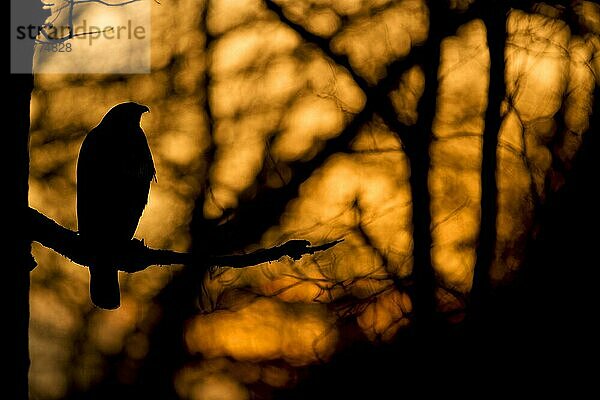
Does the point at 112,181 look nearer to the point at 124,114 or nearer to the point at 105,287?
the point at 124,114

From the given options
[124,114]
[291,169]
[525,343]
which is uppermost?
[124,114]

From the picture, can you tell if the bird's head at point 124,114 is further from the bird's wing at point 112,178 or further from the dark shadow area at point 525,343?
the dark shadow area at point 525,343

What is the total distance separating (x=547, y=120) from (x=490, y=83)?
31 cm

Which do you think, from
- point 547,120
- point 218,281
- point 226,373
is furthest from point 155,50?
point 547,120

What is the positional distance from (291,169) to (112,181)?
1.26 metres

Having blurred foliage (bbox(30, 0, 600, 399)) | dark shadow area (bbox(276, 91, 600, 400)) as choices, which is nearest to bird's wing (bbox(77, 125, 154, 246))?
blurred foliage (bbox(30, 0, 600, 399))

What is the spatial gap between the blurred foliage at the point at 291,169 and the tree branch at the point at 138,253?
1511mm

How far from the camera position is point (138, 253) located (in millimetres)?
1121

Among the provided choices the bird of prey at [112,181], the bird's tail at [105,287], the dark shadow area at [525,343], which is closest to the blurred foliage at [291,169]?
the dark shadow area at [525,343]

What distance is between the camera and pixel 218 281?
2.64 metres

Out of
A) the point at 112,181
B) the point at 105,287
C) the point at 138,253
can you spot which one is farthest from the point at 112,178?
the point at 138,253

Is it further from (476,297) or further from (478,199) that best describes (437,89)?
(476,297)

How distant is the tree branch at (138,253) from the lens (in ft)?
3.02

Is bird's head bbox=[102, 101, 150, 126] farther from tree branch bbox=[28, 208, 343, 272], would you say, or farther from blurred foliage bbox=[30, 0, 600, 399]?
blurred foliage bbox=[30, 0, 600, 399]
